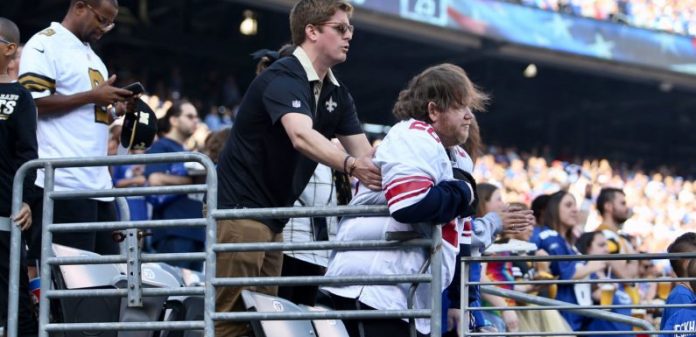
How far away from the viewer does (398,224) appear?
5.06m

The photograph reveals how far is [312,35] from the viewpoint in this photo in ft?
18.7

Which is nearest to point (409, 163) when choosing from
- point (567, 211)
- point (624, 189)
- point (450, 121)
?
point (450, 121)

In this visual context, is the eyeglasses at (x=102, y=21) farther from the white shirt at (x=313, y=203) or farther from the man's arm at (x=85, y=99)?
the white shirt at (x=313, y=203)

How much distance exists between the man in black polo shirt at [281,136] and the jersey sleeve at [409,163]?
0.78ft

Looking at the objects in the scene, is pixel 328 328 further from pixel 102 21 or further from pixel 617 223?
pixel 617 223

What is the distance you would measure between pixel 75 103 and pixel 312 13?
1.28 metres

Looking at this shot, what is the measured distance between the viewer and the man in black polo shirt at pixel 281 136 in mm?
5406

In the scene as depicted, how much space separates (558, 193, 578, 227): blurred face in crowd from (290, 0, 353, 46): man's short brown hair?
4162 millimetres

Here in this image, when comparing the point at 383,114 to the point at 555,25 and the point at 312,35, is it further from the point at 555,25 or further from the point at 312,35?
the point at 312,35

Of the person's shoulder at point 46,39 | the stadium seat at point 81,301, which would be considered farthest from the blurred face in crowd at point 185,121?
the stadium seat at point 81,301

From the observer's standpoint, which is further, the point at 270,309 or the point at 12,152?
the point at 12,152

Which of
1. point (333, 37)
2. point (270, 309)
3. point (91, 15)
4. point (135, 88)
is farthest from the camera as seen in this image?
point (91, 15)

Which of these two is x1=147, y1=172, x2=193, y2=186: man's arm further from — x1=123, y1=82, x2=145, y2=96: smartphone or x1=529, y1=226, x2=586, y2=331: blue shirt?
x1=123, y1=82, x2=145, y2=96: smartphone

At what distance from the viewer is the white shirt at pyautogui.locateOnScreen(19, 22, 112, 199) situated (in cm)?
630
